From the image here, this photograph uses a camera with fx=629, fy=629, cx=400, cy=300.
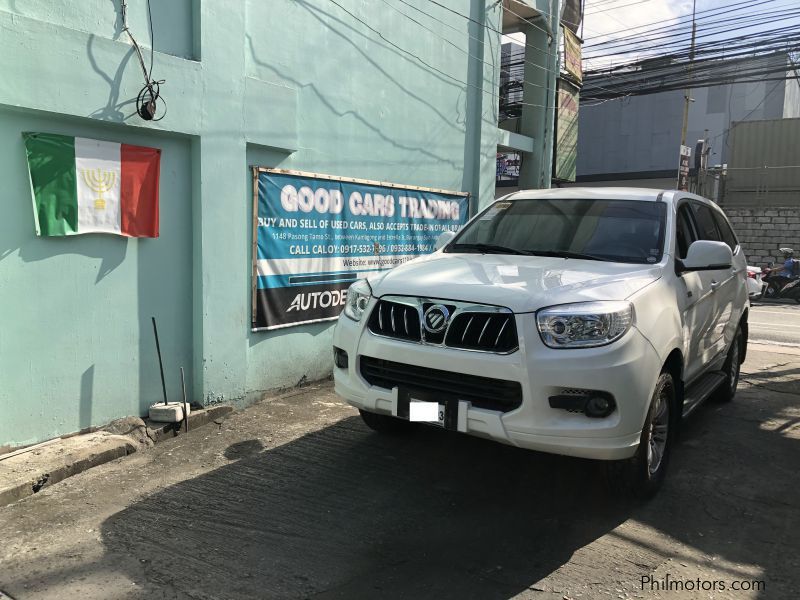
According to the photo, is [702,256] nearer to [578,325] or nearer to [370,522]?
[578,325]

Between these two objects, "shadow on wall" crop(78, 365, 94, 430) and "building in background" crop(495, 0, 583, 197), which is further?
"building in background" crop(495, 0, 583, 197)

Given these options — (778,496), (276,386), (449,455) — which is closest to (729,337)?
(778,496)

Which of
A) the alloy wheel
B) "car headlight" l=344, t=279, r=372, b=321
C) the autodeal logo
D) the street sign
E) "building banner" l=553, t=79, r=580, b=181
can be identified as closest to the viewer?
the alloy wheel

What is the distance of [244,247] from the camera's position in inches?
221

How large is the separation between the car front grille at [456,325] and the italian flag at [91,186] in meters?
2.35

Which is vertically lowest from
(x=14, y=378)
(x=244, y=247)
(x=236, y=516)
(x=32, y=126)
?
(x=236, y=516)

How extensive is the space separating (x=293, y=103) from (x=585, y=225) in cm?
304

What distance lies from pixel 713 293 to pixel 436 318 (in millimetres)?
2586

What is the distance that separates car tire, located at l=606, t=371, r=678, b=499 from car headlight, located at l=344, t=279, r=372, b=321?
172 cm

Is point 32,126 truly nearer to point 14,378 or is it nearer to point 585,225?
point 14,378

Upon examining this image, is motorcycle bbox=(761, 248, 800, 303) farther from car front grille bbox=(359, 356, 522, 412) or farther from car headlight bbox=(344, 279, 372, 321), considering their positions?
car front grille bbox=(359, 356, 522, 412)

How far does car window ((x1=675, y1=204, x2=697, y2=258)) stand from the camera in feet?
14.4

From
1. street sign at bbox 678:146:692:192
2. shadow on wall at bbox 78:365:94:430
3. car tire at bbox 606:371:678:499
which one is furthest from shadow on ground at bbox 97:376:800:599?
street sign at bbox 678:146:692:192

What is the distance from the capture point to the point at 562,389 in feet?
10.6
